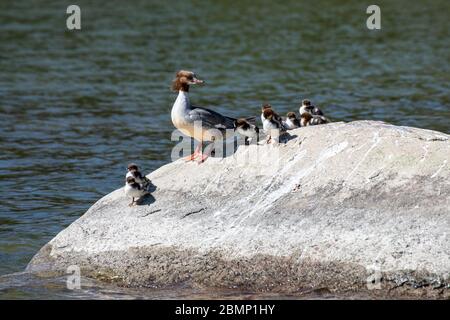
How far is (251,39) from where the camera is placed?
82.2ft

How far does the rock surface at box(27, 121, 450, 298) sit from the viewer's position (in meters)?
9.05

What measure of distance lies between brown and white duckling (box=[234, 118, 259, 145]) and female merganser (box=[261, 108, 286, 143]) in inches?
8.6

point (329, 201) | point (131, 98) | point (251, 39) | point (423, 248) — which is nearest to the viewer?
point (423, 248)

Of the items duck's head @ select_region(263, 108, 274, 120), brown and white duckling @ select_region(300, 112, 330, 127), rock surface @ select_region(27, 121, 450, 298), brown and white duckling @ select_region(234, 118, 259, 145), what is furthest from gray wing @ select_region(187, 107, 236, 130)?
brown and white duckling @ select_region(300, 112, 330, 127)

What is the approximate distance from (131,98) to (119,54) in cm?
421

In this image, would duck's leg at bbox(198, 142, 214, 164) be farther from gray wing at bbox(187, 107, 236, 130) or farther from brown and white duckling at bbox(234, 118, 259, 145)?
brown and white duckling at bbox(234, 118, 259, 145)

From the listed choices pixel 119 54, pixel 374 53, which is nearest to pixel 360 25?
pixel 374 53

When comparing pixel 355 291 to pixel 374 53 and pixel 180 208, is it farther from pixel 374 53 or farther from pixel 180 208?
pixel 374 53

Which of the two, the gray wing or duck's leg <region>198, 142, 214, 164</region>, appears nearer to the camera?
duck's leg <region>198, 142, 214, 164</region>

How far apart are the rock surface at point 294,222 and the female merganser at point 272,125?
147 millimetres

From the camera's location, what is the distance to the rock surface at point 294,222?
9047mm

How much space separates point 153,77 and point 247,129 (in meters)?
11.1

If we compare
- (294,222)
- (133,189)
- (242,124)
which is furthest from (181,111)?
(294,222)
